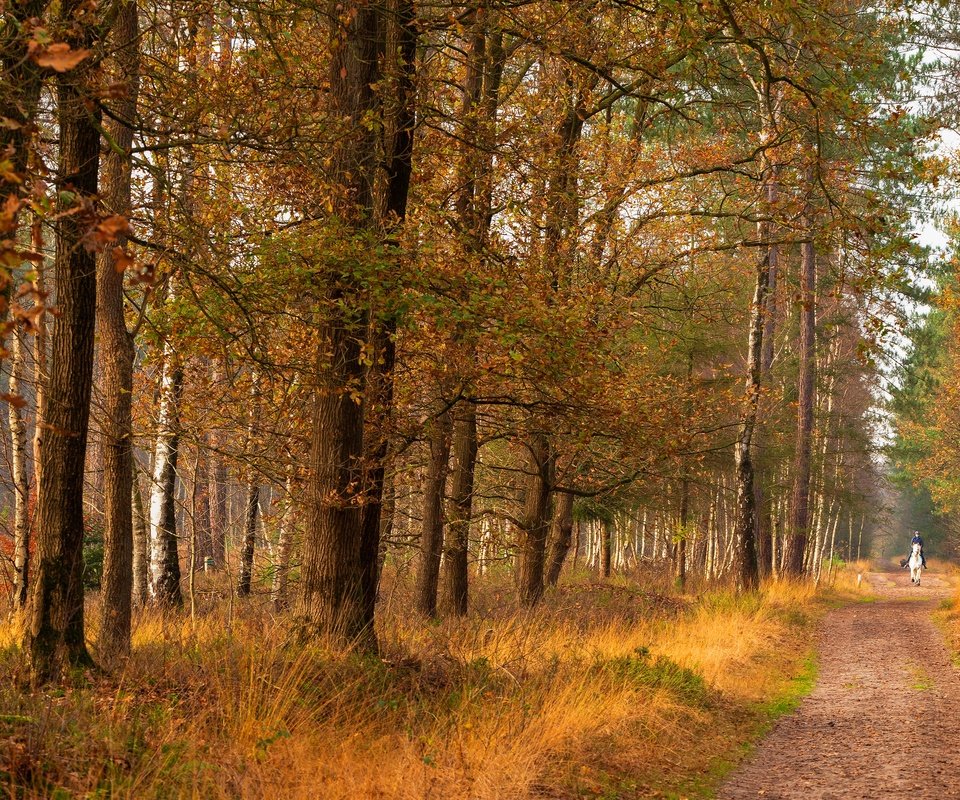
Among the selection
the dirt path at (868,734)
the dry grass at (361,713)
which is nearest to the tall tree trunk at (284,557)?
the dry grass at (361,713)

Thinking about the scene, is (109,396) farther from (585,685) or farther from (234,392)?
(585,685)

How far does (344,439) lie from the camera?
9.09 meters

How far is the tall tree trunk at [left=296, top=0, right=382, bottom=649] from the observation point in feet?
28.6

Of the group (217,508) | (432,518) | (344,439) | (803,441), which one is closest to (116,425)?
(344,439)

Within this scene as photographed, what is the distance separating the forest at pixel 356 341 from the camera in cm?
601

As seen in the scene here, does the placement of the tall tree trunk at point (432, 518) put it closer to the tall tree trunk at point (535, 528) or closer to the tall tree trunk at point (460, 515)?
the tall tree trunk at point (460, 515)

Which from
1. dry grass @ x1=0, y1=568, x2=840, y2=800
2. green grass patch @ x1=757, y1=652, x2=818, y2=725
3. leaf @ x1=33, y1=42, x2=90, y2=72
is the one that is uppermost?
leaf @ x1=33, y1=42, x2=90, y2=72

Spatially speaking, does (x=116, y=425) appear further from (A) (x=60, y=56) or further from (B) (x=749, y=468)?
(B) (x=749, y=468)

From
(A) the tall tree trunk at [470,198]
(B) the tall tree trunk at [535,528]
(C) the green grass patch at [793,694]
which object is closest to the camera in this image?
(A) the tall tree trunk at [470,198]

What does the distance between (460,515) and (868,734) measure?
6.10 m

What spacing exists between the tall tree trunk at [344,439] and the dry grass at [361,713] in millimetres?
471

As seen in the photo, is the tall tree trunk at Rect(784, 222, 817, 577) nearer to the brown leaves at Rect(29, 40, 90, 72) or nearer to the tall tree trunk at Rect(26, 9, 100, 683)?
the tall tree trunk at Rect(26, 9, 100, 683)

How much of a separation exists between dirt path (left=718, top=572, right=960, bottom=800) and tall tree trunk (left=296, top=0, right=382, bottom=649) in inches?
145

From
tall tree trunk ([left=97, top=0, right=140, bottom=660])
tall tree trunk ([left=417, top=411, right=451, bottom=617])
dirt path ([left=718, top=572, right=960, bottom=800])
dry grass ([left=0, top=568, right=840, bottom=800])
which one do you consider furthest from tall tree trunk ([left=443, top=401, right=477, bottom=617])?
Result: dirt path ([left=718, top=572, right=960, bottom=800])
